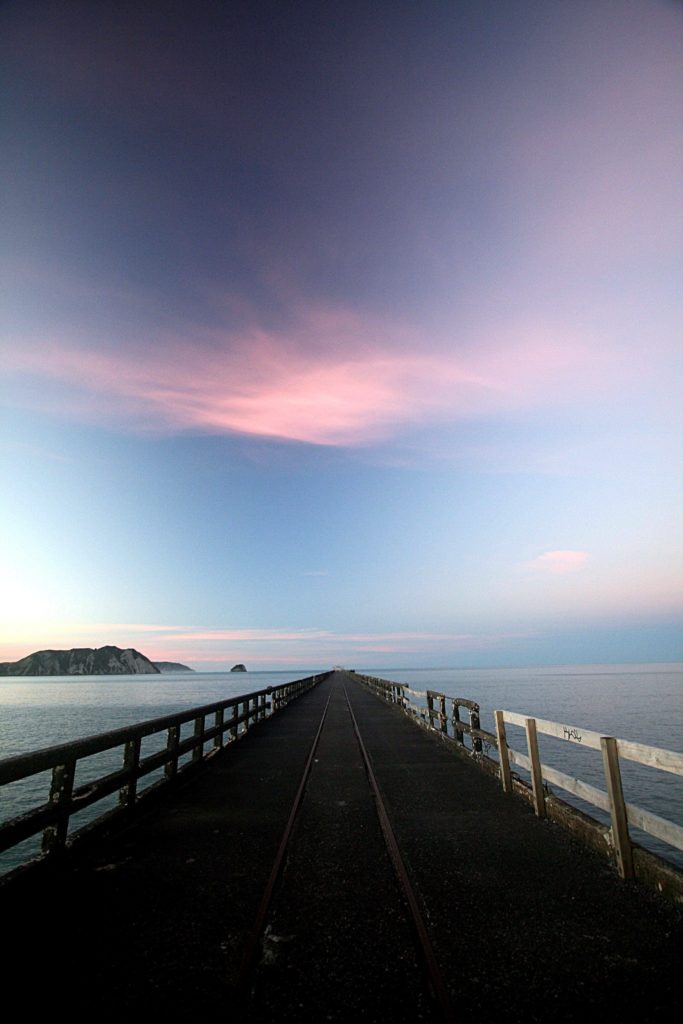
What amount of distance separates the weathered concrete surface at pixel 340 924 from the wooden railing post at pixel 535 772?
0.95 feet

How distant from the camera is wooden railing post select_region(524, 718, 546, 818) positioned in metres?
7.23

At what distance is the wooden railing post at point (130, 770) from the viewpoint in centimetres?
719

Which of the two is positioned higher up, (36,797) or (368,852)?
(368,852)

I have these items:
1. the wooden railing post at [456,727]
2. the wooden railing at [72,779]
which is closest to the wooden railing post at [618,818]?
the wooden railing at [72,779]

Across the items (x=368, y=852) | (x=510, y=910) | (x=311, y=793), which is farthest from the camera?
(x=311, y=793)

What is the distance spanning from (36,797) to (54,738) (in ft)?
75.5

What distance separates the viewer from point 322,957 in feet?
12.7

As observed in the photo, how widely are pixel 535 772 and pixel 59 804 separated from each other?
19.0ft

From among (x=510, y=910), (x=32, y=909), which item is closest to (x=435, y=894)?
(x=510, y=910)

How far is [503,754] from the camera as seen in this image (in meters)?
8.81

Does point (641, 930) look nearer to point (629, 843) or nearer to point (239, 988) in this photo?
point (629, 843)

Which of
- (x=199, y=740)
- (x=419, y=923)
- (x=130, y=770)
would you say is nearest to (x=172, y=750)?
(x=199, y=740)

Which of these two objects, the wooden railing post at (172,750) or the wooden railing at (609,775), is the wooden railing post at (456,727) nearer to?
the wooden railing at (609,775)

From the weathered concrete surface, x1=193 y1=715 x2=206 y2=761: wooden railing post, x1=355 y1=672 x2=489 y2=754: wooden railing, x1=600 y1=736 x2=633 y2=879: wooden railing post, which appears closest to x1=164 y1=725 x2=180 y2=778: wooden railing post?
x1=193 y1=715 x2=206 y2=761: wooden railing post
